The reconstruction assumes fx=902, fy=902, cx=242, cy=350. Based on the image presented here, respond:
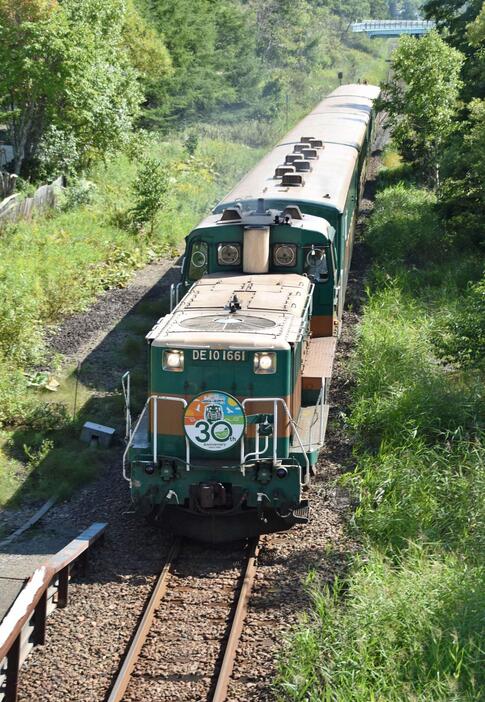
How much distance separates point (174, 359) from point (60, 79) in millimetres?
16766

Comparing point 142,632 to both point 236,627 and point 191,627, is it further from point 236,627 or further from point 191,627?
→ point 236,627

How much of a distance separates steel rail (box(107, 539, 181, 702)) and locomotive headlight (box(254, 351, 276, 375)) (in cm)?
223

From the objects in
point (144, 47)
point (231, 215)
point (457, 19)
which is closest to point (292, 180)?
point (231, 215)

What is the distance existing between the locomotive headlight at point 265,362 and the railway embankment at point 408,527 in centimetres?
206

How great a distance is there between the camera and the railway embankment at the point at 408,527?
7.23 m

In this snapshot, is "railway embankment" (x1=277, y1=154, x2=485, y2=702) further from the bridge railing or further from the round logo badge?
the bridge railing

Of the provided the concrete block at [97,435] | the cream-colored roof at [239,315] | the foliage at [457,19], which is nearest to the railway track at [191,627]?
the cream-colored roof at [239,315]

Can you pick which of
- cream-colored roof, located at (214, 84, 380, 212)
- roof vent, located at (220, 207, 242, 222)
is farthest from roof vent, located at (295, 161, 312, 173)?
roof vent, located at (220, 207, 242, 222)

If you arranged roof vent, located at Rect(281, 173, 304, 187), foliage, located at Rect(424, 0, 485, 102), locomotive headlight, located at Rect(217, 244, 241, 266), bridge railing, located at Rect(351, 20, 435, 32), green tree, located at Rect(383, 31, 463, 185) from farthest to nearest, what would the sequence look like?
bridge railing, located at Rect(351, 20, 435, 32) → foliage, located at Rect(424, 0, 485, 102) → green tree, located at Rect(383, 31, 463, 185) → roof vent, located at Rect(281, 173, 304, 187) → locomotive headlight, located at Rect(217, 244, 241, 266)

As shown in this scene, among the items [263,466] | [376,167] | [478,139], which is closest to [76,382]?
[263,466]

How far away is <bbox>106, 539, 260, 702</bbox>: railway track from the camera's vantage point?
24.9 ft

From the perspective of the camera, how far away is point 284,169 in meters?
14.4

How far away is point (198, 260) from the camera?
39.1ft

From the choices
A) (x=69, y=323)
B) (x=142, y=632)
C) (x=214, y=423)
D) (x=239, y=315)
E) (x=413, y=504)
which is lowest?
(x=69, y=323)
